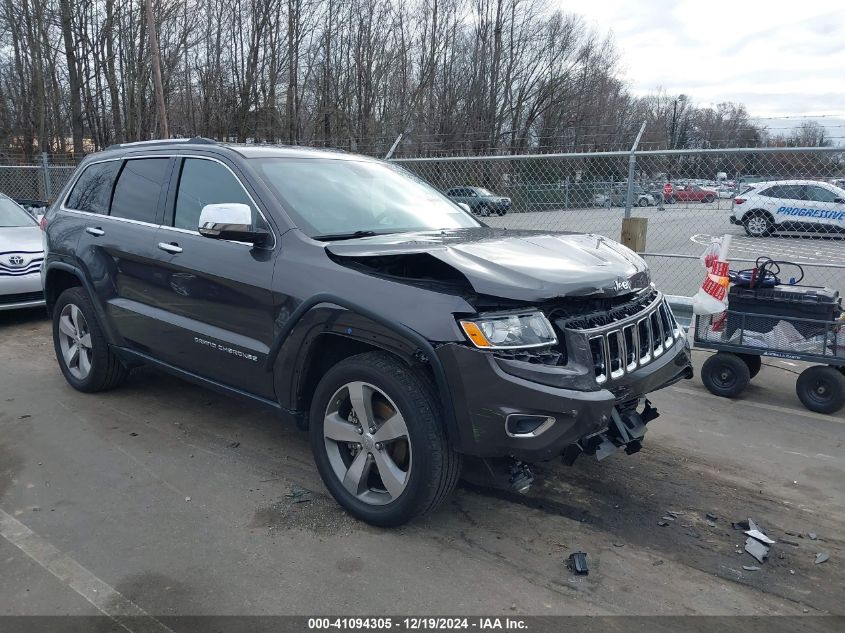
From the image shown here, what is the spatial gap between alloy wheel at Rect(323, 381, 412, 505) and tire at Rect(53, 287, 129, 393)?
2.47 m

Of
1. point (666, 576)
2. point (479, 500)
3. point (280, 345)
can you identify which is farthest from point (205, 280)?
point (666, 576)

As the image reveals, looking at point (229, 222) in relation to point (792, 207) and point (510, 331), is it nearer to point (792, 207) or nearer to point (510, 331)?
point (510, 331)

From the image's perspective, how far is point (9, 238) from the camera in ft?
25.3

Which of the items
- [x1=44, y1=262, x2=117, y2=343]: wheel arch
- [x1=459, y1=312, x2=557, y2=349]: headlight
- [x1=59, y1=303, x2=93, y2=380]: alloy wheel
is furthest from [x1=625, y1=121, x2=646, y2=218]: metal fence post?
[x1=59, y1=303, x2=93, y2=380]: alloy wheel

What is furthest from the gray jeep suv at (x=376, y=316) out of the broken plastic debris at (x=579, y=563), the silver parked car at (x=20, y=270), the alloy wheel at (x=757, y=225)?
the alloy wheel at (x=757, y=225)

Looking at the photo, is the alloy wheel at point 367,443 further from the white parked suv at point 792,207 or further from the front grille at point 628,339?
the white parked suv at point 792,207

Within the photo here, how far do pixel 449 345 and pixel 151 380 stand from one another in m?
3.75

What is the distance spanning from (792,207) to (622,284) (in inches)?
216

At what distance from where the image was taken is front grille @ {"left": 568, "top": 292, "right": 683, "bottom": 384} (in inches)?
115

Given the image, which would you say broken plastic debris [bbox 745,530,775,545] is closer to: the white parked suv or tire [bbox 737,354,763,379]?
tire [bbox 737,354,763,379]

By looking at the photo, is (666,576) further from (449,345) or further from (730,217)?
(730,217)

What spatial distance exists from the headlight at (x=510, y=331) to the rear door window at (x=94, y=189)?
329 cm

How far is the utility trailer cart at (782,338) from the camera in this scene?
494 cm

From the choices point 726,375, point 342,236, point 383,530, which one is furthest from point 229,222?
point 726,375
